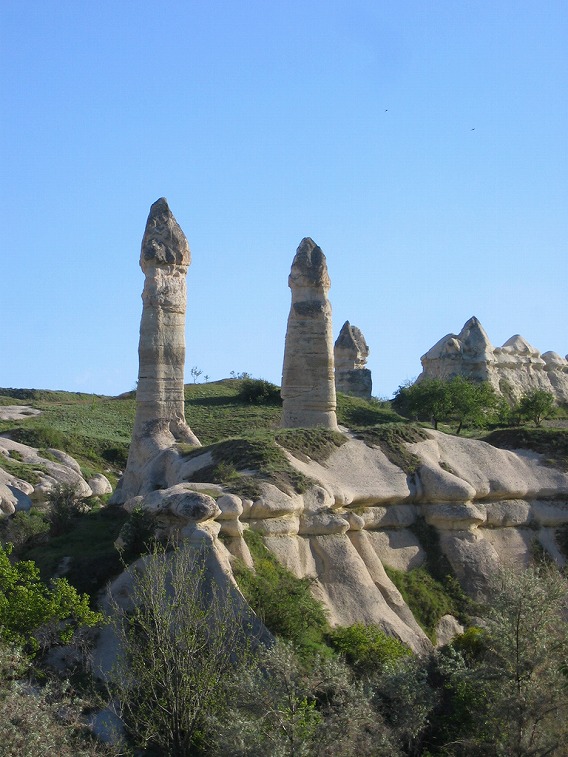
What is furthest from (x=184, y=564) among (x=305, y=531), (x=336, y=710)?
(x=305, y=531)

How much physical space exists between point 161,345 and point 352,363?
2813 centimetres

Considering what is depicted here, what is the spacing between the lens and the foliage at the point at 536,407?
161ft

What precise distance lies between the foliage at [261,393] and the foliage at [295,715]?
35.2m

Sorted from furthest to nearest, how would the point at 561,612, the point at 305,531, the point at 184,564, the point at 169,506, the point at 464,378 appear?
the point at 464,378 < the point at 561,612 < the point at 305,531 < the point at 169,506 < the point at 184,564

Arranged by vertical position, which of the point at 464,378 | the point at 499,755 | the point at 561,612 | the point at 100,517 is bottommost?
the point at 499,755

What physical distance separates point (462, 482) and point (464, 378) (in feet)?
85.2

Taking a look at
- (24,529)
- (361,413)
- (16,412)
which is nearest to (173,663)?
(24,529)

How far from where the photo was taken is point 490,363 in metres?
55.7

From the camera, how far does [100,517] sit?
2728 centimetres

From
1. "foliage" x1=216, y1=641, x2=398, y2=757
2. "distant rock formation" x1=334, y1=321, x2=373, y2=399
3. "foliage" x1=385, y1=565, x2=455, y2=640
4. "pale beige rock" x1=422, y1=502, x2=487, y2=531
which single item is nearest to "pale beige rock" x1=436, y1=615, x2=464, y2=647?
"foliage" x1=385, y1=565, x2=455, y2=640

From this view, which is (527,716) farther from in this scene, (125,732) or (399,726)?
(125,732)

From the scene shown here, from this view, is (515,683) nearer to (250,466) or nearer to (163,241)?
(250,466)

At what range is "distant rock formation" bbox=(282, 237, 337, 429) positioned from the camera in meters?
33.2

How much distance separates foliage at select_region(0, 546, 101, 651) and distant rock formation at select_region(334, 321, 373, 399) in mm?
37419
